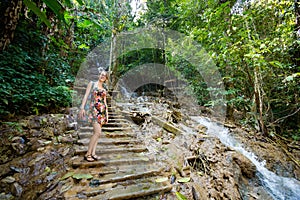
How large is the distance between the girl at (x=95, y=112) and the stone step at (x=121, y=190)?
565mm

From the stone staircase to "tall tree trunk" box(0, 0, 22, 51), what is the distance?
2.41 m

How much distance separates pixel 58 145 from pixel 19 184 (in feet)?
3.16

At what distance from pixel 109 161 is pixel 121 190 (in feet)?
2.23

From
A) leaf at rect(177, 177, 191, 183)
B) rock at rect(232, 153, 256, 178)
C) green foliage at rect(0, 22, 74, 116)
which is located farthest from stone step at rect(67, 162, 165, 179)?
green foliage at rect(0, 22, 74, 116)

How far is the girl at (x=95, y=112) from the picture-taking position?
8.56 ft

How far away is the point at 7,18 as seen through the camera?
2754mm

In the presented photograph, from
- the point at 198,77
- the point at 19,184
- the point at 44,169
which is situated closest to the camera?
the point at 19,184

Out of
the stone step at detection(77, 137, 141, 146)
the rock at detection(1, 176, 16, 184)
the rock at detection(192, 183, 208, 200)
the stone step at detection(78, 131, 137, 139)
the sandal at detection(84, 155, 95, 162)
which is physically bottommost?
the rock at detection(192, 183, 208, 200)

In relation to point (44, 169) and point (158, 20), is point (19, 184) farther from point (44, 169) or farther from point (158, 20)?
point (158, 20)

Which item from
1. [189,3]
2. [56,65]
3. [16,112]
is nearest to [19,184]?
[16,112]

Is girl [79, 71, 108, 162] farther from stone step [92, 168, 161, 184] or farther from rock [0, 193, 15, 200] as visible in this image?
rock [0, 193, 15, 200]

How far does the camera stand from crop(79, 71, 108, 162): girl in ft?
8.56

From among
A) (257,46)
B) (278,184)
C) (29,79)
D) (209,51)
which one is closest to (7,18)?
(29,79)

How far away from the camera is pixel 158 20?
426 inches
